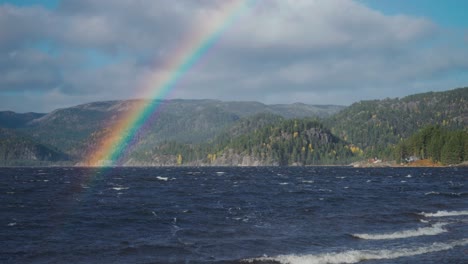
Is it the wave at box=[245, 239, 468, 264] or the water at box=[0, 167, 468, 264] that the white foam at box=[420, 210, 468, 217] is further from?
the wave at box=[245, 239, 468, 264]

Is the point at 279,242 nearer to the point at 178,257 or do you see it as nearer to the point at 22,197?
the point at 178,257

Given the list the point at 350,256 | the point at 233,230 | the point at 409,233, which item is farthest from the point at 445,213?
the point at 350,256

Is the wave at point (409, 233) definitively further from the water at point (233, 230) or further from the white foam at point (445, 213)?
the white foam at point (445, 213)

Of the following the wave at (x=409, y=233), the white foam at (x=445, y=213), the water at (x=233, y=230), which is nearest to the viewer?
the water at (x=233, y=230)

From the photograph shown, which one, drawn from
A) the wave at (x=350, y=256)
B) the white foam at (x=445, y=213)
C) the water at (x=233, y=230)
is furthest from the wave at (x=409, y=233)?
the white foam at (x=445, y=213)

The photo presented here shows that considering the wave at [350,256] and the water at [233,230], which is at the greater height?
the wave at [350,256]

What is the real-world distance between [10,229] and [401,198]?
175 feet

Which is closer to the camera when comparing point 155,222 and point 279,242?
point 279,242

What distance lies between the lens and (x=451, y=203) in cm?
6375

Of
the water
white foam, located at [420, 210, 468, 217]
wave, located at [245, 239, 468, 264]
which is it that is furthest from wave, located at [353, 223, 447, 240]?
white foam, located at [420, 210, 468, 217]

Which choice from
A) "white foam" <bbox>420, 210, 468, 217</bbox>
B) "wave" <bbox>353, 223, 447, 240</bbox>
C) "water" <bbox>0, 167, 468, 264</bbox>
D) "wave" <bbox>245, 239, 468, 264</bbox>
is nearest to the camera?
"wave" <bbox>245, 239, 468, 264</bbox>

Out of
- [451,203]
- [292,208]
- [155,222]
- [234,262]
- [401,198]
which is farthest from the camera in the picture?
[401,198]

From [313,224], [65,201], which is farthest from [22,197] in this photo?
[313,224]

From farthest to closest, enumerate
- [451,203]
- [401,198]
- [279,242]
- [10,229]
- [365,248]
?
1. [401,198]
2. [451,203]
3. [10,229]
4. [279,242]
5. [365,248]
